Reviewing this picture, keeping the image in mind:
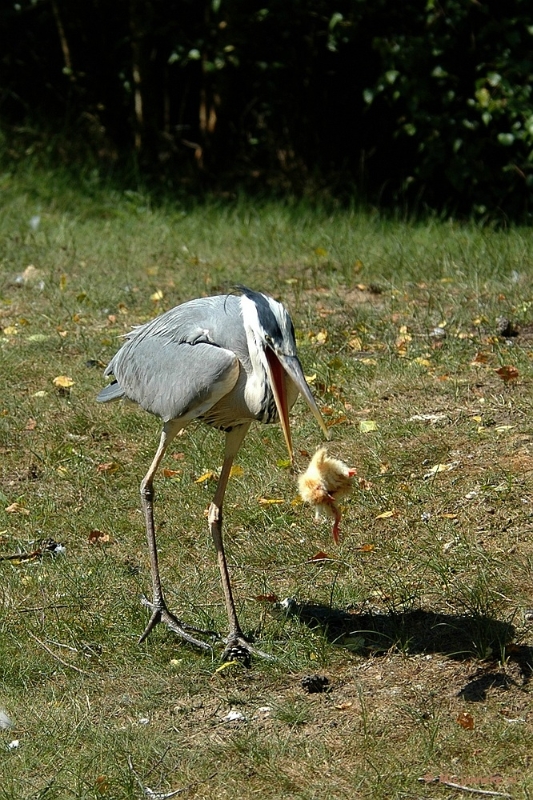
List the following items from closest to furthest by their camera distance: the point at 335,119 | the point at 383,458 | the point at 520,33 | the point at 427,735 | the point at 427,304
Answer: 1. the point at 427,735
2. the point at 383,458
3. the point at 427,304
4. the point at 520,33
5. the point at 335,119

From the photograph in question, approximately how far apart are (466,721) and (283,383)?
51.4 inches

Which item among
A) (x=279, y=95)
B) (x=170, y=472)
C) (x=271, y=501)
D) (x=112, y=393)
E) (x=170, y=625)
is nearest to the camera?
(x=170, y=625)

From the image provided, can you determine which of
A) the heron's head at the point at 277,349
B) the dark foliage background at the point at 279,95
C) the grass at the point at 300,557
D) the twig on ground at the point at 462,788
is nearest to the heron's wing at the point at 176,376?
the heron's head at the point at 277,349

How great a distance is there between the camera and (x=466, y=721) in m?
3.72

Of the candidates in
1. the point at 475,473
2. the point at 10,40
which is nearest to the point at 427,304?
the point at 475,473

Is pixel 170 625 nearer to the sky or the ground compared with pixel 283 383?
nearer to the ground

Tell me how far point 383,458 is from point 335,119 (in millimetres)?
6068

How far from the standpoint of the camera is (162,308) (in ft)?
24.3

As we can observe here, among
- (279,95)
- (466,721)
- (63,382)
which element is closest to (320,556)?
(466,721)

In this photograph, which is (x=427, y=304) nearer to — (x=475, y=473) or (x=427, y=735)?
(x=475, y=473)

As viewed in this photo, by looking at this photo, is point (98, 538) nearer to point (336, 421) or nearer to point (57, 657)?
point (57, 657)

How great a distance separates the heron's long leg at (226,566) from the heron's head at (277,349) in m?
0.41

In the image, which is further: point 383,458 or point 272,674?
point 383,458

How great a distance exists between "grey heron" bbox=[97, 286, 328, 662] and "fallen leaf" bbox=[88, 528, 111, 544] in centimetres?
57
